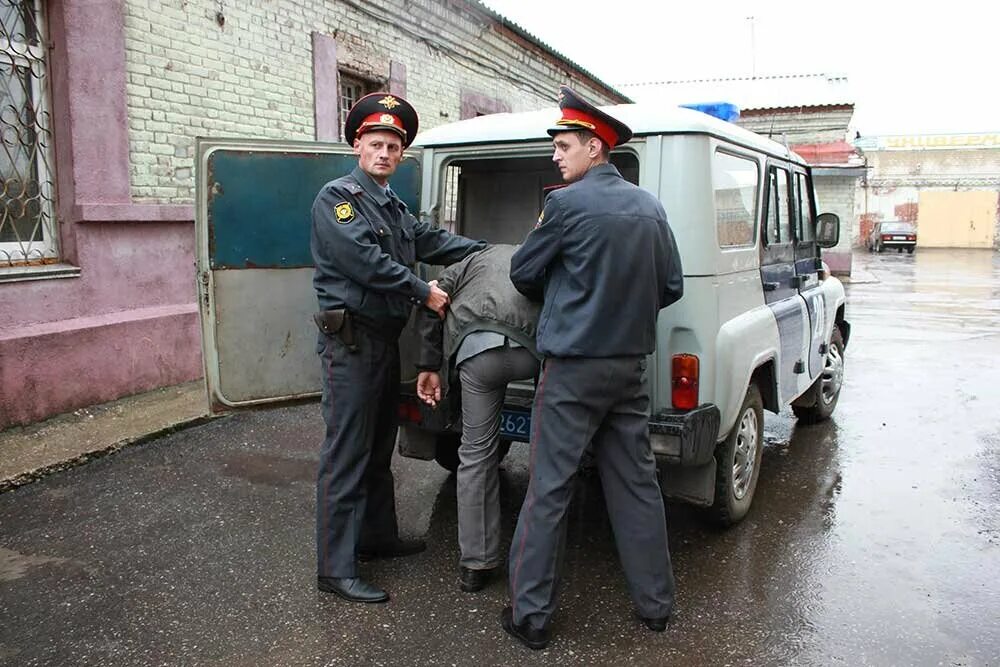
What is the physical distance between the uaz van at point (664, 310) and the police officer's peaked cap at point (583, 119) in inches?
15.5

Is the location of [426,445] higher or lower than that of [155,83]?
lower

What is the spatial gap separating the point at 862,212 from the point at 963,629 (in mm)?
46800

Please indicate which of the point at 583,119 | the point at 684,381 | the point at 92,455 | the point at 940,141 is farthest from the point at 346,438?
the point at 940,141

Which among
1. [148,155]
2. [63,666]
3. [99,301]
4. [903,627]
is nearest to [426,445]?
[63,666]

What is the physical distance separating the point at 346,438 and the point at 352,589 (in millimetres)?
617

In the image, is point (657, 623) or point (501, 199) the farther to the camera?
point (501, 199)

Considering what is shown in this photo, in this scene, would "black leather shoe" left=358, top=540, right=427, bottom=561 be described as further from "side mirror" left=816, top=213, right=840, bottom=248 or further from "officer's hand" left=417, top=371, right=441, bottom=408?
"side mirror" left=816, top=213, right=840, bottom=248

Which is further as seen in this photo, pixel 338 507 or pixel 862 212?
pixel 862 212

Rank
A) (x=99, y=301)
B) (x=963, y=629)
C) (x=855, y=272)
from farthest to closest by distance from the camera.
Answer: (x=855, y=272) < (x=99, y=301) < (x=963, y=629)

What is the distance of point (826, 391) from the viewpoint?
599 cm

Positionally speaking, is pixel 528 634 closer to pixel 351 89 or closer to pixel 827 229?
pixel 827 229

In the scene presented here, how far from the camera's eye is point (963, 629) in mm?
3051

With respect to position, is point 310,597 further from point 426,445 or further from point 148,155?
point 148,155

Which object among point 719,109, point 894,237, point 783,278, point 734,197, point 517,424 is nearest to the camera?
point 517,424
